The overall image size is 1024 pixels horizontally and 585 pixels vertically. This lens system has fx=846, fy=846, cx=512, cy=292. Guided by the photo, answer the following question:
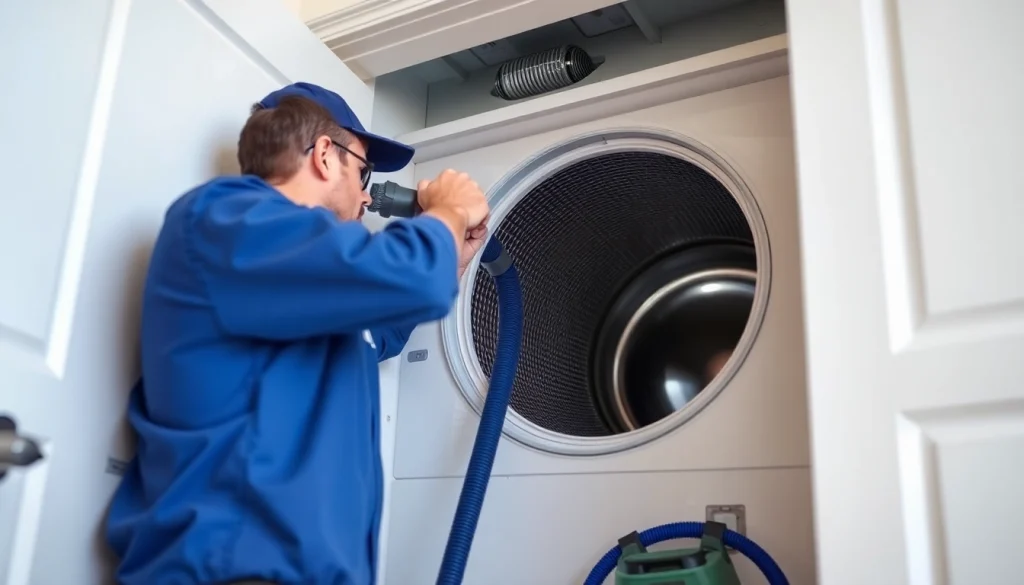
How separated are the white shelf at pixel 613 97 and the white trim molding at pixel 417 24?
5.8 inches

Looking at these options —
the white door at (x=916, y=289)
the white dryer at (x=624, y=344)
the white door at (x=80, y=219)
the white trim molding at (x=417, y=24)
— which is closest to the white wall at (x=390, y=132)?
the white dryer at (x=624, y=344)

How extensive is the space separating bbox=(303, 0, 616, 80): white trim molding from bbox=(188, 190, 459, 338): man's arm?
699 mm

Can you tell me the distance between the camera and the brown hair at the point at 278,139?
1205 mm

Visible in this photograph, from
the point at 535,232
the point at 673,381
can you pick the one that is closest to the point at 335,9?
the point at 535,232

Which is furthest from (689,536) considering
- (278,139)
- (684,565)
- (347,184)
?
(278,139)

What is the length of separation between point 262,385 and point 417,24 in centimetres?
86

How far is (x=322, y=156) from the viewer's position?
124 cm

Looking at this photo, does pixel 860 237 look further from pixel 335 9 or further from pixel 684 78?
pixel 335 9

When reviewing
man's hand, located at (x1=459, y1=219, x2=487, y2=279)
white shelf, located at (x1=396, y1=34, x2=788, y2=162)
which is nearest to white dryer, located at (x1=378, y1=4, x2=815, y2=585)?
white shelf, located at (x1=396, y1=34, x2=788, y2=162)

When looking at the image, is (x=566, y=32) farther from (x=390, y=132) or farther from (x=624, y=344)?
(x=624, y=344)

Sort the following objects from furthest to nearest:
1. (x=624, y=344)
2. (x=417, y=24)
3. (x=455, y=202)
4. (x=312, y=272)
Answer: (x=624, y=344)
(x=417, y=24)
(x=455, y=202)
(x=312, y=272)

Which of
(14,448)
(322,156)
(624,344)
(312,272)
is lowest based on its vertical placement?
(14,448)

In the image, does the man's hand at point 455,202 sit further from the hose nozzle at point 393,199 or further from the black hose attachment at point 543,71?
the black hose attachment at point 543,71

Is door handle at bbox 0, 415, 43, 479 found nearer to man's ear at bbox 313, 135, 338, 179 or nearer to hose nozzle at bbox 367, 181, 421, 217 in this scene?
man's ear at bbox 313, 135, 338, 179
